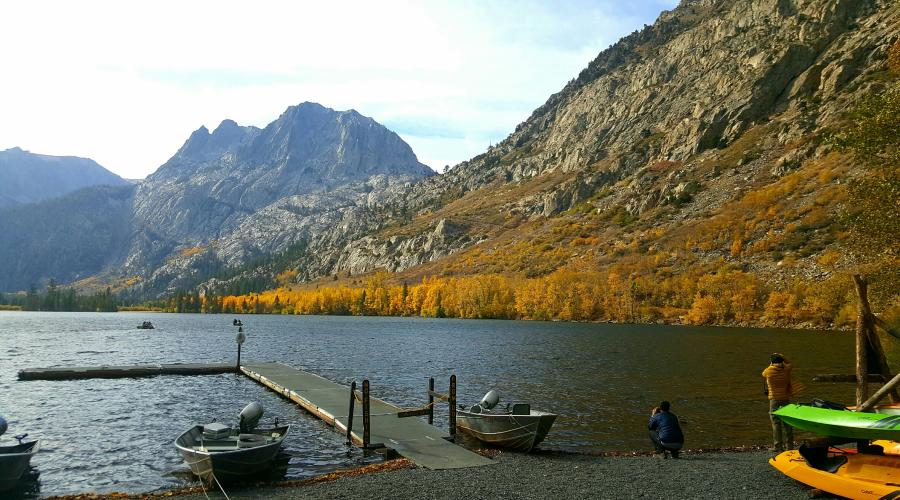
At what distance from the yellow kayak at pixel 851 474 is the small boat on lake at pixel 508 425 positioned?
33.1 feet

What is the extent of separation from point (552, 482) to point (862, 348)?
611 inches

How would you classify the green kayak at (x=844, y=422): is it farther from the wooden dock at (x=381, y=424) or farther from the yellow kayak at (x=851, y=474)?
the wooden dock at (x=381, y=424)

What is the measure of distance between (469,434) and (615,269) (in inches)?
6333

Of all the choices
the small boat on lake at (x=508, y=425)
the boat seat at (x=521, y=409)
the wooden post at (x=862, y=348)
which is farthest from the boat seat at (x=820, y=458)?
the boat seat at (x=521, y=409)

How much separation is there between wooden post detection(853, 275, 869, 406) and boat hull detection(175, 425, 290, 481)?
81.6 ft

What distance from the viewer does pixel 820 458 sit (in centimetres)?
1902

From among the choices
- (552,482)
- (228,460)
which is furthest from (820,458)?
(228,460)

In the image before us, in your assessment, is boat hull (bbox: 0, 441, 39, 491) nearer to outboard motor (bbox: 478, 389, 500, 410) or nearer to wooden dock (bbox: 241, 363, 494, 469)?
wooden dock (bbox: 241, 363, 494, 469)

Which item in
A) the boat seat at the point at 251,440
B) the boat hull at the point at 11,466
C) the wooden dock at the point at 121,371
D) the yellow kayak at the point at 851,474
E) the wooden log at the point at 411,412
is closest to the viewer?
the yellow kayak at the point at 851,474

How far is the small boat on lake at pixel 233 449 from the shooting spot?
22156 mm

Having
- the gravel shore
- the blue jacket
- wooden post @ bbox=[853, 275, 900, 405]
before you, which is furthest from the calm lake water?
wooden post @ bbox=[853, 275, 900, 405]

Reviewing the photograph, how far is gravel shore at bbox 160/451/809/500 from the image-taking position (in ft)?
62.7

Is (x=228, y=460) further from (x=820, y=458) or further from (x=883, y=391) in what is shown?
(x=883, y=391)

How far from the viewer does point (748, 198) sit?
186 metres
